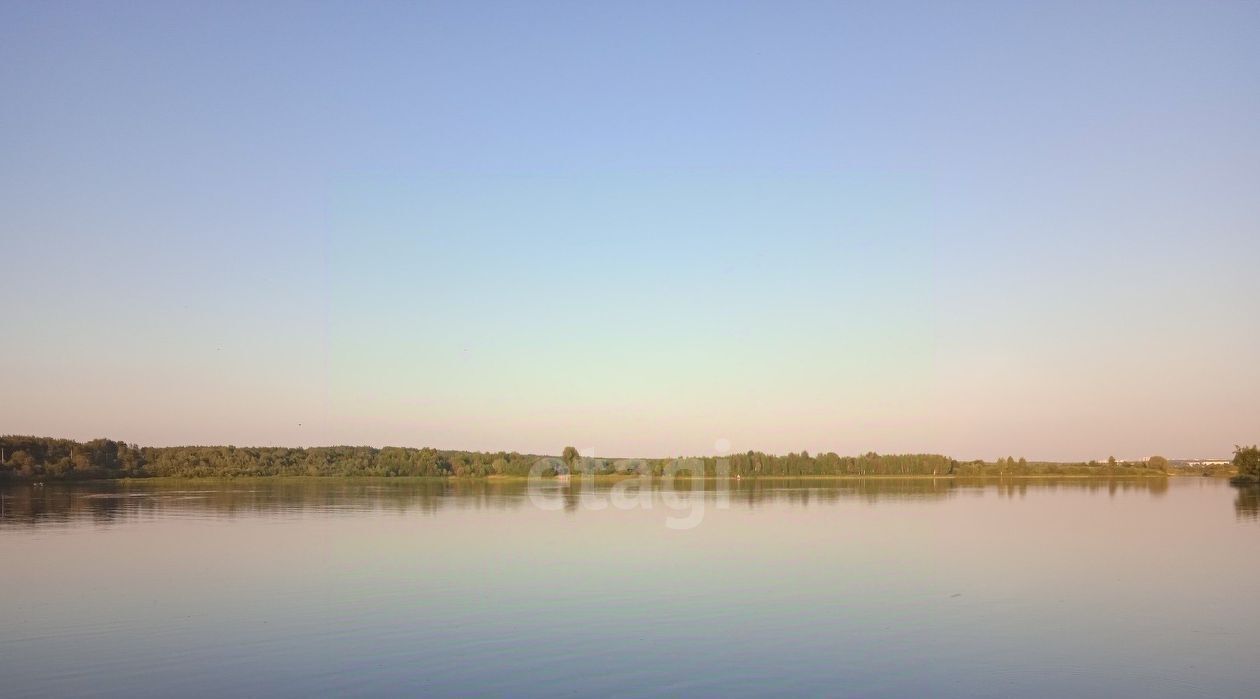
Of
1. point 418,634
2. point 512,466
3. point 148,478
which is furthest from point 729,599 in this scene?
point 512,466

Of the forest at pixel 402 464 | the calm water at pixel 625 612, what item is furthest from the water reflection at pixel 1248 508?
the forest at pixel 402 464

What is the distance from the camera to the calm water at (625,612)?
14.7 meters

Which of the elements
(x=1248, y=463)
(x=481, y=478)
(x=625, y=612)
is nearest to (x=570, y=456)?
(x=481, y=478)

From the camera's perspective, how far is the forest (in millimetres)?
108938

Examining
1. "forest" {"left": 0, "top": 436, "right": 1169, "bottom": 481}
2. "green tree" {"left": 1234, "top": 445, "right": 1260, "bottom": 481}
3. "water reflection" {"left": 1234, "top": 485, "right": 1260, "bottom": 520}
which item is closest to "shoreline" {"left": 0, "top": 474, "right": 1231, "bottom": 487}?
"forest" {"left": 0, "top": 436, "right": 1169, "bottom": 481}

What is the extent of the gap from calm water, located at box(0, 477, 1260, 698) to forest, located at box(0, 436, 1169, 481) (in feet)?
265

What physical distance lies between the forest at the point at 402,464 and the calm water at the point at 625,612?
8064cm

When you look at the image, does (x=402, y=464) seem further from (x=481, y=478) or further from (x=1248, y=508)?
(x=1248, y=508)

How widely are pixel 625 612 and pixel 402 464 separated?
419ft

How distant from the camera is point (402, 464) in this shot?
142 meters

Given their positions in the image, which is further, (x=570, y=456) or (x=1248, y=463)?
(x=570, y=456)

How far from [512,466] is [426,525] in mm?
107542

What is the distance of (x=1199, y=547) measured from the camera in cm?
3422

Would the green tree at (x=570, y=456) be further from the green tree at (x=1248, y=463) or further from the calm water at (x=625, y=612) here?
Result: the calm water at (x=625, y=612)
